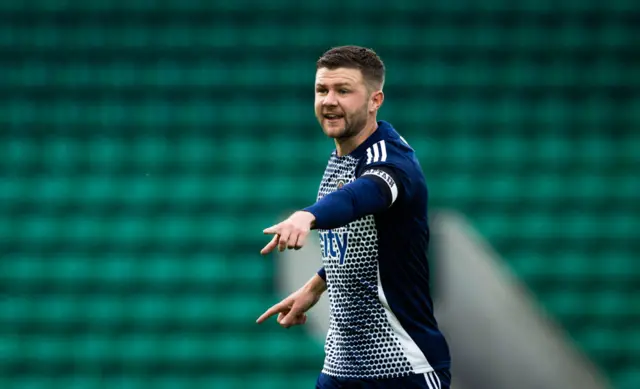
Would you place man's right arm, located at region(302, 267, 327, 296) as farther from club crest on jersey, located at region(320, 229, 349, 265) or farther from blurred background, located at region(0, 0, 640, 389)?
blurred background, located at region(0, 0, 640, 389)

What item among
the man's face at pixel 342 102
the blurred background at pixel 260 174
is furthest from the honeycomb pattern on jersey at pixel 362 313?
the blurred background at pixel 260 174

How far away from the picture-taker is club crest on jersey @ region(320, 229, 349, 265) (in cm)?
293

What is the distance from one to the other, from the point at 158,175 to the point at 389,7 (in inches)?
70.1

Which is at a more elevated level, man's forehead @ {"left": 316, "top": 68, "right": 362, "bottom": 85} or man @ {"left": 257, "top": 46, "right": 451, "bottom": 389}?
man's forehead @ {"left": 316, "top": 68, "right": 362, "bottom": 85}

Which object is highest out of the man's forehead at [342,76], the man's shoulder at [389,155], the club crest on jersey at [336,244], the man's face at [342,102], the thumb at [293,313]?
the man's forehead at [342,76]

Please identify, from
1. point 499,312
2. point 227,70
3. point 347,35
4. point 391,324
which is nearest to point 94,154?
point 227,70

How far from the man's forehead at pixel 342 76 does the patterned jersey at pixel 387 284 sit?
189mm

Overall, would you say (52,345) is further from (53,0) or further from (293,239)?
(293,239)

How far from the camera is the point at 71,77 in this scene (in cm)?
638

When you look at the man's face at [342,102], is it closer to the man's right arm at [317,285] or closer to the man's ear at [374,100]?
the man's ear at [374,100]

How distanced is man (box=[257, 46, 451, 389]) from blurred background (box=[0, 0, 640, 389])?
10.1 ft

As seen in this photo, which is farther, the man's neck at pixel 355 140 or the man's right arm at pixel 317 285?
the man's right arm at pixel 317 285

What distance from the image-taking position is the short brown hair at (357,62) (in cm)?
297

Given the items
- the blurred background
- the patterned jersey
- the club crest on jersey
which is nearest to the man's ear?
the patterned jersey
